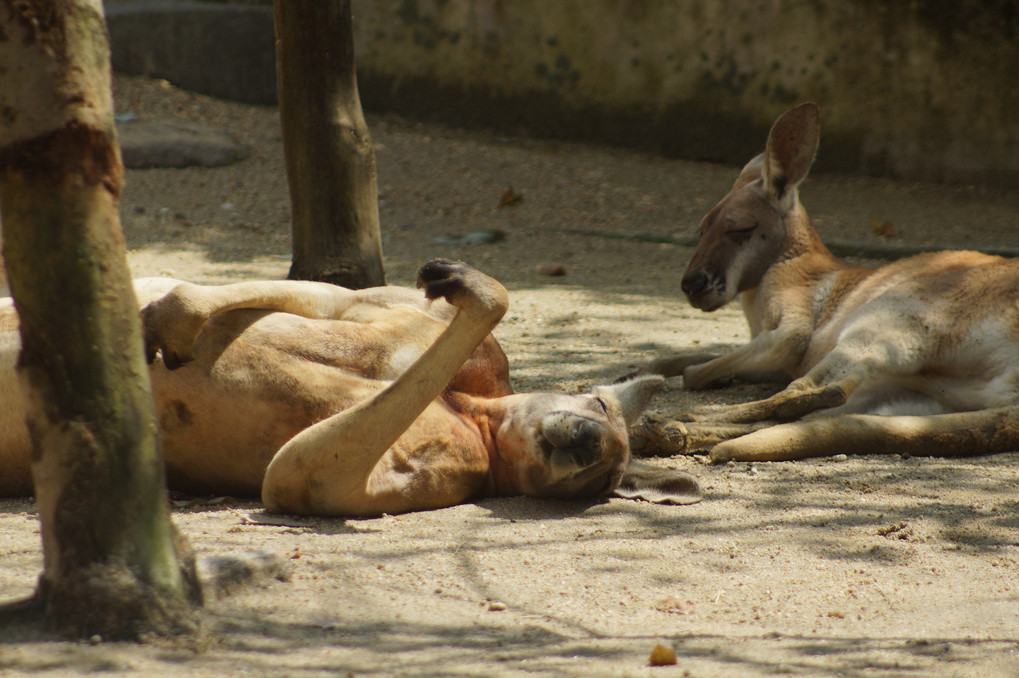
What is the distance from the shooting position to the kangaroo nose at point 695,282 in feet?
17.5

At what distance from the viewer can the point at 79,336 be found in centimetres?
186

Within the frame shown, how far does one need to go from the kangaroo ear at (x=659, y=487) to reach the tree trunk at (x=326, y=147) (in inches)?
77.9

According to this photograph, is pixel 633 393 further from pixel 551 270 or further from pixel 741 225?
pixel 551 270

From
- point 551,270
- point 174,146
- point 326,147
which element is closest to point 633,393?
point 326,147

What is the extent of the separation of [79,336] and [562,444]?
1.63m

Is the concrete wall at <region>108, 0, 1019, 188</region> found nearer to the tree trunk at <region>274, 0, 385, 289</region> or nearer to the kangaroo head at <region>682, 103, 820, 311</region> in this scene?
the kangaroo head at <region>682, 103, 820, 311</region>

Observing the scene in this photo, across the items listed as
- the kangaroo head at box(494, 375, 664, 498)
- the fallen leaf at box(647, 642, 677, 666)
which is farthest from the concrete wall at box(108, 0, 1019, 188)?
the fallen leaf at box(647, 642, 677, 666)

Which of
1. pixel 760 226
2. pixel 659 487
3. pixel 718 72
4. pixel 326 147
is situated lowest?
pixel 659 487

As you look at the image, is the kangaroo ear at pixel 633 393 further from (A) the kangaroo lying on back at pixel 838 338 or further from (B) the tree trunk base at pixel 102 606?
(B) the tree trunk base at pixel 102 606

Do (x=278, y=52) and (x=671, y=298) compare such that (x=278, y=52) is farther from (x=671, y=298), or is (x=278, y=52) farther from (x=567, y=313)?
(x=671, y=298)

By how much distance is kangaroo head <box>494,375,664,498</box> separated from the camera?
316 cm

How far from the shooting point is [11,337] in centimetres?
309

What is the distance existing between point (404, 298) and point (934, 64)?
23.4 feet

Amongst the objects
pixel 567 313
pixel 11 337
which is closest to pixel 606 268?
pixel 567 313
